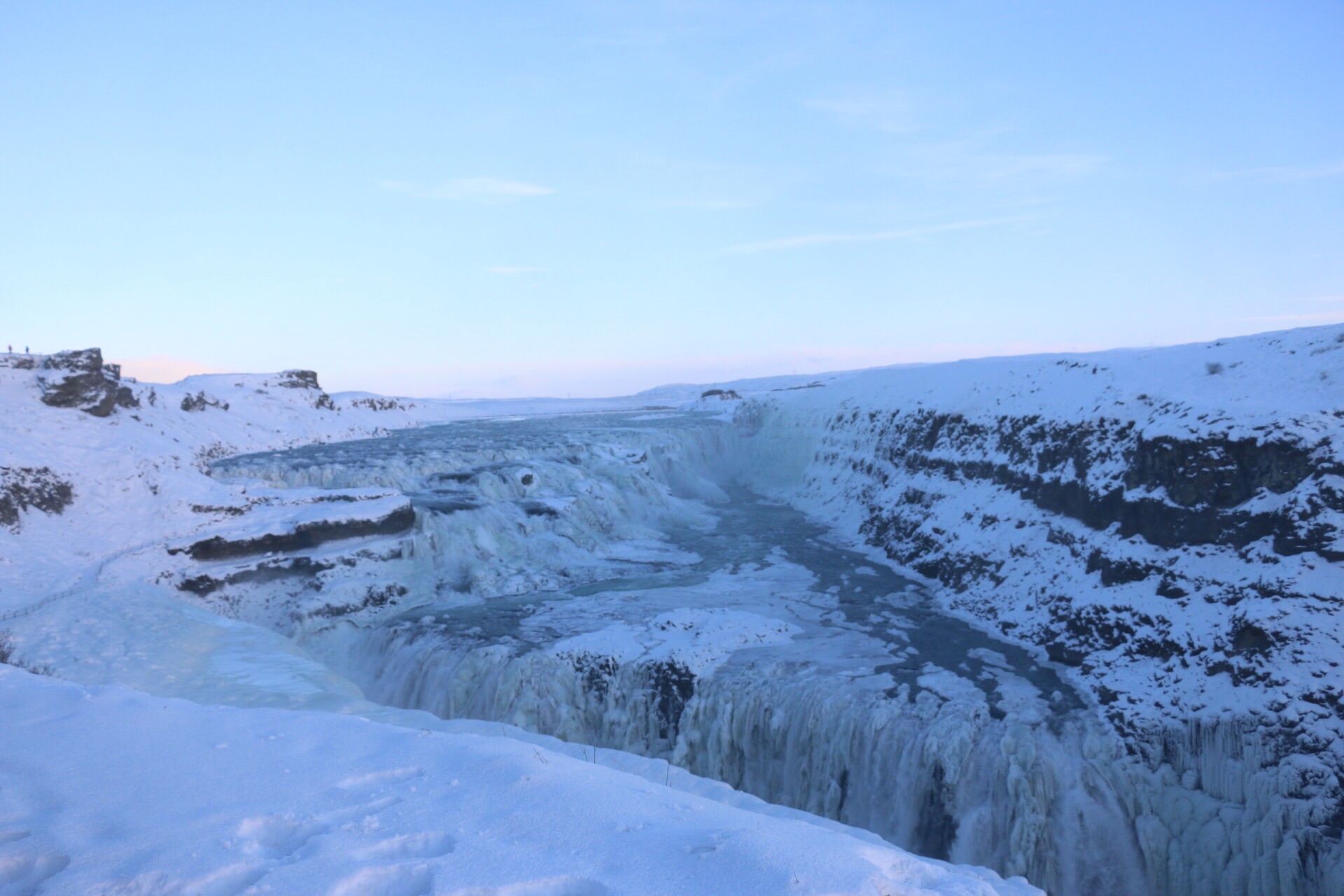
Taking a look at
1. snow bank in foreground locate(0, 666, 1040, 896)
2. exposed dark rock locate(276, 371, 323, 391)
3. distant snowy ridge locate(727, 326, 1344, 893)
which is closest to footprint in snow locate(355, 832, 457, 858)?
snow bank in foreground locate(0, 666, 1040, 896)

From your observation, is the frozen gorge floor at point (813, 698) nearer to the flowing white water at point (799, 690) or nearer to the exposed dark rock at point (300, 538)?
the flowing white water at point (799, 690)

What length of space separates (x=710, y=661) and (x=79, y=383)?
2265cm

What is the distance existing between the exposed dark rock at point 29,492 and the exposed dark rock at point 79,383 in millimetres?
4957

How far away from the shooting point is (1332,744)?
9781 millimetres

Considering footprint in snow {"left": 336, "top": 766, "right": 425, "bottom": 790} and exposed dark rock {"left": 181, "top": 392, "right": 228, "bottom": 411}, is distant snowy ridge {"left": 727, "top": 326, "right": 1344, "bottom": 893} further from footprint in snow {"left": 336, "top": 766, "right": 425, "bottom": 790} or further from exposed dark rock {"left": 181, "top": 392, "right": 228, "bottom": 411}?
exposed dark rock {"left": 181, "top": 392, "right": 228, "bottom": 411}

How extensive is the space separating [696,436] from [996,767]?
33.0 meters

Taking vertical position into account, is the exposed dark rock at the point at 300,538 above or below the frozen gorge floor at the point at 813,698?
above

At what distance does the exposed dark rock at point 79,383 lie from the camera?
2359 centimetres

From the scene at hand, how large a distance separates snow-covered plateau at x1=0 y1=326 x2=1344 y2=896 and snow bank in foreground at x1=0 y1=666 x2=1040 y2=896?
3cm

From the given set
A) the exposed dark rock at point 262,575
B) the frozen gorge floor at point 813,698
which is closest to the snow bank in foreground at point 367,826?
the frozen gorge floor at point 813,698

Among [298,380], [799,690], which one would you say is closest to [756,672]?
[799,690]

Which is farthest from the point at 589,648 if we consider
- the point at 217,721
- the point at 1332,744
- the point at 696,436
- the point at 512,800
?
the point at 696,436

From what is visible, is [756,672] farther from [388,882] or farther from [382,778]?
[388,882]

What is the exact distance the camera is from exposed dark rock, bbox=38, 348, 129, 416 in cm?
2359
